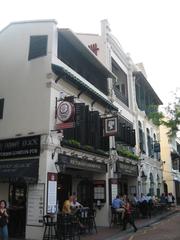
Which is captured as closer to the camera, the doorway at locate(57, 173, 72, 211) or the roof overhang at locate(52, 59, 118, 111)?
the roof overhang at locate(52, 59, 118, 111)

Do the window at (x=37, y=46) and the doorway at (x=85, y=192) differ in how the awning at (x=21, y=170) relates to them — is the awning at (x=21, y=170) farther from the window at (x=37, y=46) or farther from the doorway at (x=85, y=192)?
the doorway at (x=85, y=192)

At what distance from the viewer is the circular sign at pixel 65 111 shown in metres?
13.2

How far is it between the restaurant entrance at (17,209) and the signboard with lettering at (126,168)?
6.50m

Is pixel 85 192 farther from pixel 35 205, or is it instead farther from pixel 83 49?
pixel 83 49

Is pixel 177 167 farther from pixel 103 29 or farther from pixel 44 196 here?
pixel 44 196

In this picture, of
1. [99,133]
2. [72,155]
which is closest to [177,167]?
[99,133]

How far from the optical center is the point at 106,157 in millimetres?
18047

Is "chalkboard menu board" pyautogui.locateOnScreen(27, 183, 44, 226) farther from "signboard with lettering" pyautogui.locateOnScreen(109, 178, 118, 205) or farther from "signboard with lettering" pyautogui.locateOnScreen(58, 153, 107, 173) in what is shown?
"signboard with lettering" pyautogui.locateOnScreen(109, 178, 118, 205)

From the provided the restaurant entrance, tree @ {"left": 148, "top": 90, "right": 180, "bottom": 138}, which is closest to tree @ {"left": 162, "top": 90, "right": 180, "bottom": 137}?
tree @ {"left": 148, "top": 90, "right": 180, "bottom": 138}

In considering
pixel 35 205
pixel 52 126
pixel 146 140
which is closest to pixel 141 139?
pixel 146 140

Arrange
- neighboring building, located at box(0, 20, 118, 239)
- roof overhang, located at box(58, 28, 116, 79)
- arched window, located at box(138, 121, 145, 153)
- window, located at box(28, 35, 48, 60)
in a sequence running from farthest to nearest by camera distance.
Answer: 1. arched window, located at box(138, 121, 145, 153)
2. roof overhang, located at box(58, 28, 116, 79)
3. window, located at box(28, 35, 48, 60)
4. neighboring building, located at box(0, 20, 118, 239)

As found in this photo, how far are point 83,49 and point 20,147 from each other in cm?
618

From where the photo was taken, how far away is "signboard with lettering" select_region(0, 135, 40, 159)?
13.4 meters

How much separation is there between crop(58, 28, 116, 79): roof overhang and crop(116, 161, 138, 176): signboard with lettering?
536 cm
